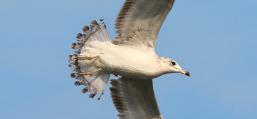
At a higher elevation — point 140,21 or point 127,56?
point 140,21

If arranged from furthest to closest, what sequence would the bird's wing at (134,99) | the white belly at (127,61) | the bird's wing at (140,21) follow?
the bird's wing at (134,99)
the bird's wing at (140,21)
the white belly at (127,61)

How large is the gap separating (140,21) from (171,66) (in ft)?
3.99

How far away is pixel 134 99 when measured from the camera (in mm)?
22000

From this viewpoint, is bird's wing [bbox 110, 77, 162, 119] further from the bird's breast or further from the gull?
the bird's breast

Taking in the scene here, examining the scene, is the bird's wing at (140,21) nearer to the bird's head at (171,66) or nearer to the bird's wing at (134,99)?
the bird's head at (171,66)

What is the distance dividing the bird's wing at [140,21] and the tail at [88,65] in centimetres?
48

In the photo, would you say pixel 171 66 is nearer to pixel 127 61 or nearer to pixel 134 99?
pixel 127 61

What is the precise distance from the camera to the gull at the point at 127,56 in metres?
20.5

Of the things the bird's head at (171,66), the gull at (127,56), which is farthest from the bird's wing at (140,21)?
the bird's head at (171,66)

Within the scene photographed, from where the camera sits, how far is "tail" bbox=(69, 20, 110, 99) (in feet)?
69.5

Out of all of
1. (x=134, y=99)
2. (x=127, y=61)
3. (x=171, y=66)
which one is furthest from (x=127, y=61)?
(x=134, y=99)

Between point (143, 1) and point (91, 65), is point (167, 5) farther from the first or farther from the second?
point (91, 65)

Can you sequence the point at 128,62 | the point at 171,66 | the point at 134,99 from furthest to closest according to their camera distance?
the point at 134,99
the point at 171,66
the point at 128,62

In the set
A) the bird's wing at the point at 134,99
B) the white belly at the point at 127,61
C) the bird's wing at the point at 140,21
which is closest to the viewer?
the white belly at the point at 127,61
